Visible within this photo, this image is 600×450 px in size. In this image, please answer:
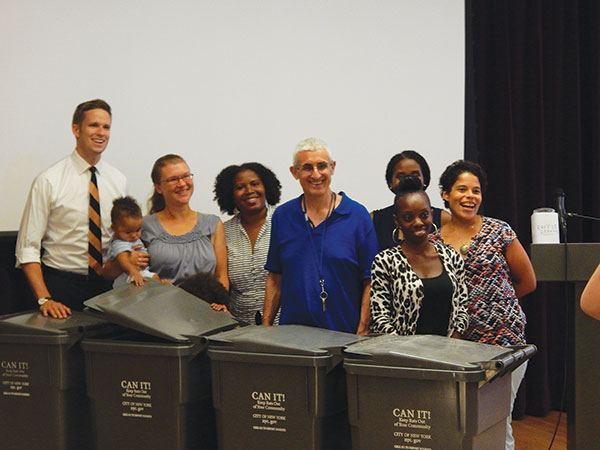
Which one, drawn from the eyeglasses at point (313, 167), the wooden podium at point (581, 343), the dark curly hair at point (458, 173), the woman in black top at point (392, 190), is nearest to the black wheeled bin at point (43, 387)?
the eyeglasses at point (313, 167)

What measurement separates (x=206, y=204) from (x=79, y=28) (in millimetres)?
1209

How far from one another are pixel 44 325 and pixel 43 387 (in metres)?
0.23

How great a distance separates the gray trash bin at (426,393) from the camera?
223cm

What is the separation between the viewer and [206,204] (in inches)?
177

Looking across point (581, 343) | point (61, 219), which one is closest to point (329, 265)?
point (581, 343)

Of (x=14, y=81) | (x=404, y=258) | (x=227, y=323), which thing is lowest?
(x=227, y=323)

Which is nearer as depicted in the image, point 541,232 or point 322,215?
point 322,215

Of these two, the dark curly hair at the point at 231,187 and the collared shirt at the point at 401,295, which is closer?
the collared shirt at the point at 401,295

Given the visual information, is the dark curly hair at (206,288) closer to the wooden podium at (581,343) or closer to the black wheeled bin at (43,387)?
the black wheeled bin at (43,387)

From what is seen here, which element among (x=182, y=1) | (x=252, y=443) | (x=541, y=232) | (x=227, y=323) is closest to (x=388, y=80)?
(x=182, y=1)

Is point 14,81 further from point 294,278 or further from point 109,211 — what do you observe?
point 294,278

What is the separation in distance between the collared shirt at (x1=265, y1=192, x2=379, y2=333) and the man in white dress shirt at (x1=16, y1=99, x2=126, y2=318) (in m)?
1.06

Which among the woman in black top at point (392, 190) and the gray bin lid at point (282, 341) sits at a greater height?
the woman in black top at point (392, 190)

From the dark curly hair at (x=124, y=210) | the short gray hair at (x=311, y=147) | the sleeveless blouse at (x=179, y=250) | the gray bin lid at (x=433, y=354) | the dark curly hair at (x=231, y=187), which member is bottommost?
the gray bin lid at (x=433, y=354)
